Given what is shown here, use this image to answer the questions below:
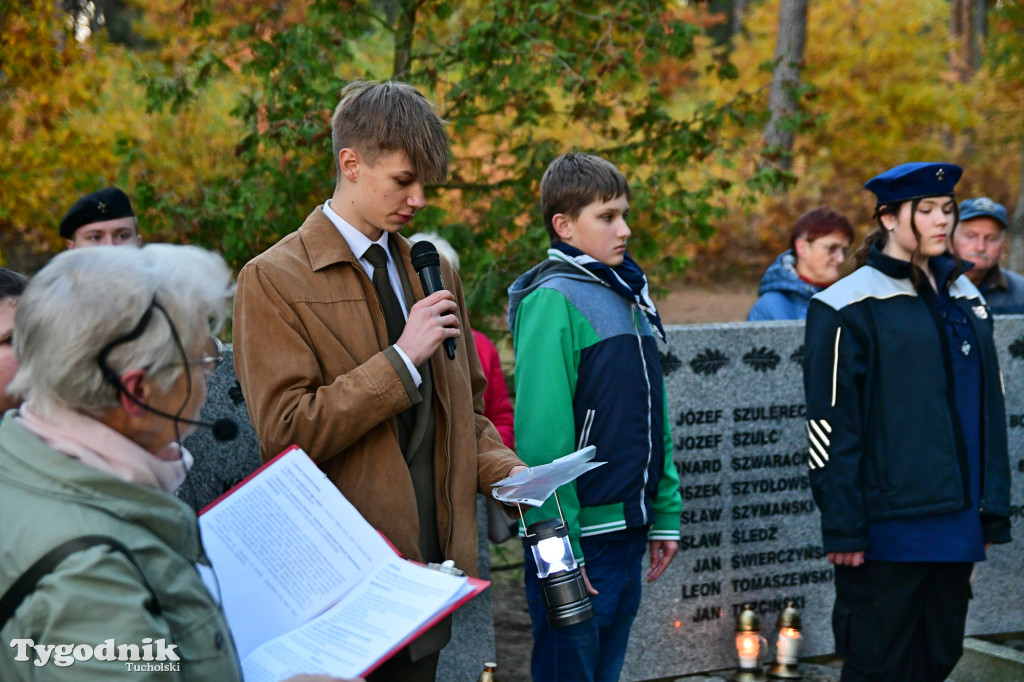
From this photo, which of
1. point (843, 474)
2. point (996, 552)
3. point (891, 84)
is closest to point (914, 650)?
point (843, 474)

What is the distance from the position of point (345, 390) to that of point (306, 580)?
0.54 m

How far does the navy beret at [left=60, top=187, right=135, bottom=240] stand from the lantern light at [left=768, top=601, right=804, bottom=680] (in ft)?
12.5

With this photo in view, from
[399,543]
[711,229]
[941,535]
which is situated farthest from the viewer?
[711,229]

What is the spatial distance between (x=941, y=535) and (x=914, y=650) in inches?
18.5

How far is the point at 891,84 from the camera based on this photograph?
60.8 feet

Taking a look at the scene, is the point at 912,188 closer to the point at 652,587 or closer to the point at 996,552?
the point at 652,587

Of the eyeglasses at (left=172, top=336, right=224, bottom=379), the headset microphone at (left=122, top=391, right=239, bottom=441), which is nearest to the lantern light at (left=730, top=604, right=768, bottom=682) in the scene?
the headset microphone at (left=122, top=391, right=239, bottom=441)

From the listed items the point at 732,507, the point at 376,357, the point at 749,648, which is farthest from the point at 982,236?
the point at 376,357

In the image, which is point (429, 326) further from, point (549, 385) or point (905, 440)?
point (905, 440)

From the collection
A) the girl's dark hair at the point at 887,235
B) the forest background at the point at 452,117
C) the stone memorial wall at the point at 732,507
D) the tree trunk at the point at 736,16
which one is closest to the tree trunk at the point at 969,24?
the tree trunk at the point at 736,16

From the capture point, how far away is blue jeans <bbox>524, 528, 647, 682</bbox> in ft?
11.0

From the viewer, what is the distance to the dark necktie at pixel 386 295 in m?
2.72

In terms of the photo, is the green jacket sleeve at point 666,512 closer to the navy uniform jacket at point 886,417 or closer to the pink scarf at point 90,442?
the navy uniform jacket at point 886,417

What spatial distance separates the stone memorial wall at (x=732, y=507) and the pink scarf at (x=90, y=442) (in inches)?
145
